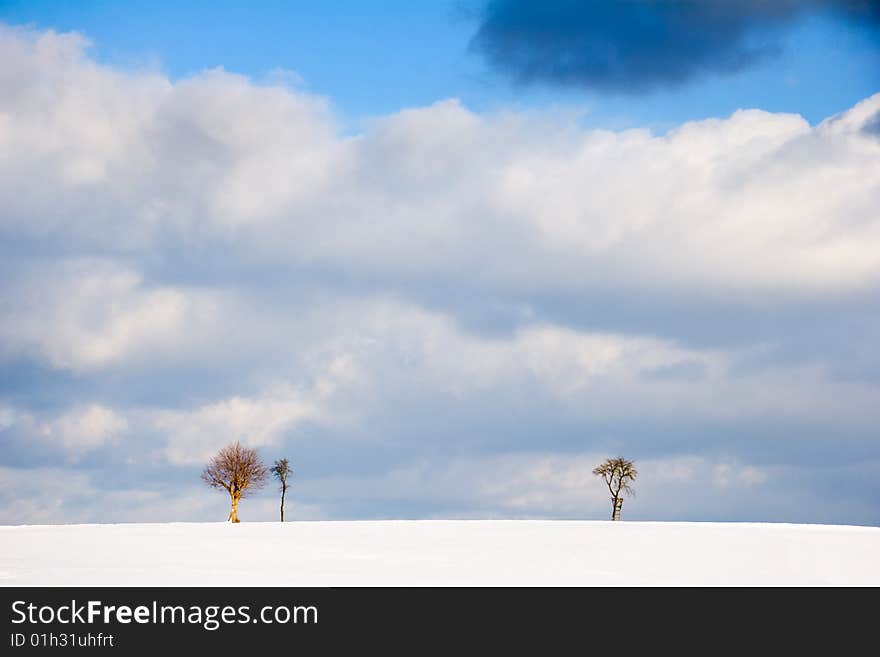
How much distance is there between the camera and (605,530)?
80.6m

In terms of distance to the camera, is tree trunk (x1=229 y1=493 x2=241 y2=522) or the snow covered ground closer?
the snow covered ground

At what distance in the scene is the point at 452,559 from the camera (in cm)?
5181

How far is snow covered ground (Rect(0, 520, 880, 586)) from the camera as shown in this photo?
4191 cm

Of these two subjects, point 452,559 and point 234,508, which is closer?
point 452,559

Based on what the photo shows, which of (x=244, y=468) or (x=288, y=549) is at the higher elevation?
(x=244, y=468)

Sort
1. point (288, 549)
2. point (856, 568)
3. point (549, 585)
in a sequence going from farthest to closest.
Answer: point (288, 549) → point (856, 568) → point (549, 585)

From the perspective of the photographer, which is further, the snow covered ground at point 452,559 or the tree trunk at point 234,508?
the tree trunk at point 234,508

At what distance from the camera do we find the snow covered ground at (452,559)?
41906 mm
